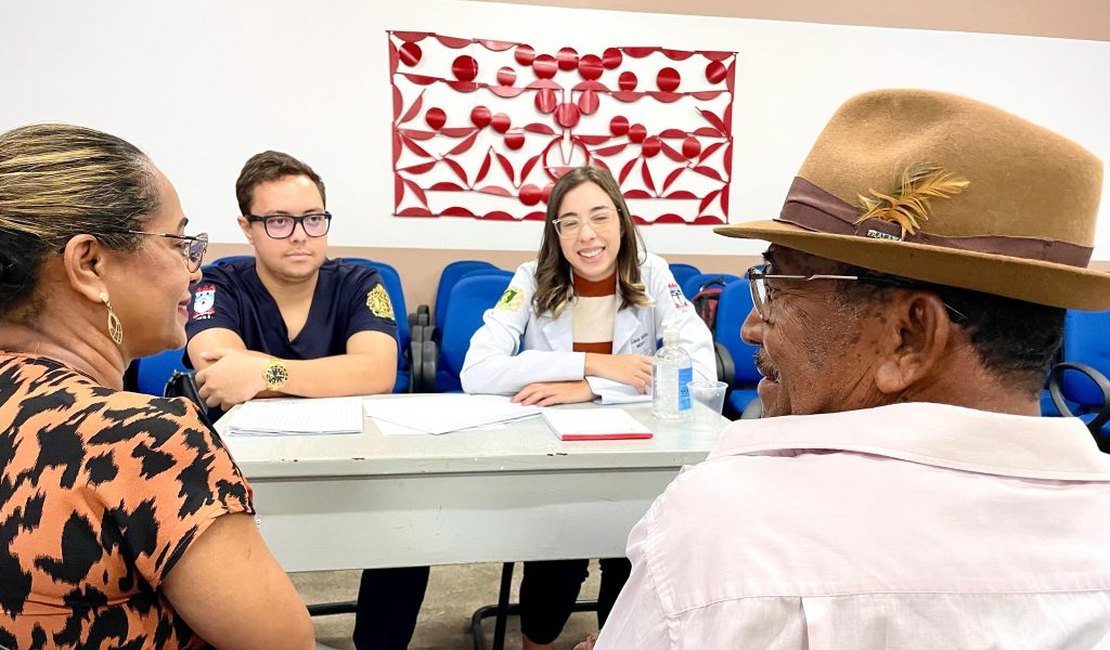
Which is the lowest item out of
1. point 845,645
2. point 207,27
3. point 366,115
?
point 845,645

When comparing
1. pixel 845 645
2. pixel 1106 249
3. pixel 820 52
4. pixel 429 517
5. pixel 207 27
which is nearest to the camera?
pixel 845 645

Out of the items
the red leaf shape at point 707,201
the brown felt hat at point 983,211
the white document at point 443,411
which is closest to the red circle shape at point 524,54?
the red leaf shape at point 707,201

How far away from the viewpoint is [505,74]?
3.92m

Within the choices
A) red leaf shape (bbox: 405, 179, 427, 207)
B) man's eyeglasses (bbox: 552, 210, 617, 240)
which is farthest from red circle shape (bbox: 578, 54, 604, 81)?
man's eyeglasses (bbox: 552, 210, 617, 240)

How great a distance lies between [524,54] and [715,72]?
1.08 metres

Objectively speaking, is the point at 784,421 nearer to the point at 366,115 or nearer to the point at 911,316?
the point at 911,316

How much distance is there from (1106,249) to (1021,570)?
513 centimetres

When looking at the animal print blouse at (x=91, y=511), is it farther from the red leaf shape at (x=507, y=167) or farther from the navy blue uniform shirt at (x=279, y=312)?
the red leaf shape at (x=507, y=167)

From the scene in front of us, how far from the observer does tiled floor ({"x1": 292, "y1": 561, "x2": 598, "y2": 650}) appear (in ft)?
7.39

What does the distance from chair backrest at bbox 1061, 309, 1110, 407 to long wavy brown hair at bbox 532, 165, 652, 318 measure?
6.77 feet

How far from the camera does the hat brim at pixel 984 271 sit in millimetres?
674

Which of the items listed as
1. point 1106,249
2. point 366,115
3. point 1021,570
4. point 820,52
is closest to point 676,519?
point 1021,570

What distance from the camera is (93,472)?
0.73m

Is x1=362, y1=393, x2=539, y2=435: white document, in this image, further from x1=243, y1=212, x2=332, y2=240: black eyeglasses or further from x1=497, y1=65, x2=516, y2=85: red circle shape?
x1=497, y1=65, x2=516, y2=85: red circle shape
